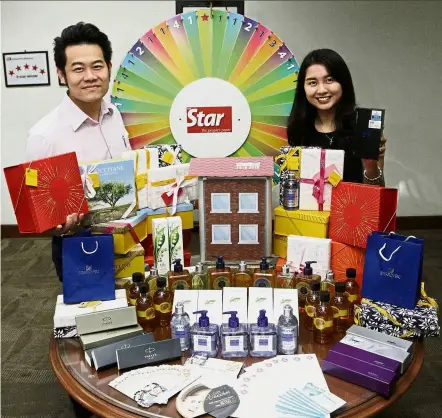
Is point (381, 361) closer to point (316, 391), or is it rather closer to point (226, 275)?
point (316, 391)

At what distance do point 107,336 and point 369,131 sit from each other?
119 centimetres

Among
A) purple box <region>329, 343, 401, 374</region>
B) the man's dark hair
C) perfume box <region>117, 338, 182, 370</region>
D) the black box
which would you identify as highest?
the man's dark hair

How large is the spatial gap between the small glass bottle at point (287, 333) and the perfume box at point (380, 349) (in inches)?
5.0

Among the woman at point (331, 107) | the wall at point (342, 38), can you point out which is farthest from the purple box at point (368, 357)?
the wall at point (342, 38)

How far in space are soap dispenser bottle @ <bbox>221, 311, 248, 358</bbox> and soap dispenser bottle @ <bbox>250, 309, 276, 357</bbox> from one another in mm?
22

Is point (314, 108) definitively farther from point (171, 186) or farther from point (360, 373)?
point (360, 373)

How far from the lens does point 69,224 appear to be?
5.58 ft

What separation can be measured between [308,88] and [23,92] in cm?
271

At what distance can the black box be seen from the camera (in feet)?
6.18

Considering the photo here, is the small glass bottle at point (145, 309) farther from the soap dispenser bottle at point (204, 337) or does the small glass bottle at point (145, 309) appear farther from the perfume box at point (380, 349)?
the perfume box at point (380, 349)

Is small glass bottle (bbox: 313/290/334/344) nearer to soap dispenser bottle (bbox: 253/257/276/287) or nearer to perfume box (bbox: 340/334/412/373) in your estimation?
perfume box (bbox: 340/334/412/373)

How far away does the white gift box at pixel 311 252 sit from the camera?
5.56ft

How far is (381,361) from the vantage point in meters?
1.24

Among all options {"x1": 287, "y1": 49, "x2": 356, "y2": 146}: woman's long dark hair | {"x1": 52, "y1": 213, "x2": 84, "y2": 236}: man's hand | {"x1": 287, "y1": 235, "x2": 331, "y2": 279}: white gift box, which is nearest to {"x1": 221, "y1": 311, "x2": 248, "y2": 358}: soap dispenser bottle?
{"x1": 287, "y1": 235, "x2": 331, "y2": 279}: white gift box
